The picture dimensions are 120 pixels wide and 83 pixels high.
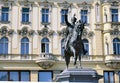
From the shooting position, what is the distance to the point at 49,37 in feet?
164

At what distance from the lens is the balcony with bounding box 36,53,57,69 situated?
158 feet

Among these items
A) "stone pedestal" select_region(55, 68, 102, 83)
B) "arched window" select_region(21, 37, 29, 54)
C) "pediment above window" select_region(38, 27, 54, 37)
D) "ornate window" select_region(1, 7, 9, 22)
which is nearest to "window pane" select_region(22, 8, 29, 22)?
"ornate window" select_region(1, 7, 9, 22)

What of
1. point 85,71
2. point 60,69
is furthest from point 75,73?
point 60,69

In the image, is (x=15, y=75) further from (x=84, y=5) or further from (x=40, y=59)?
(x=84, y=5)

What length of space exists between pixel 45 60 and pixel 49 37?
3317 millimetres

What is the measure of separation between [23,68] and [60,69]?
4.32 metres

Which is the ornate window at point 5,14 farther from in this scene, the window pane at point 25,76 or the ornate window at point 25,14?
the window pane at point 25,76

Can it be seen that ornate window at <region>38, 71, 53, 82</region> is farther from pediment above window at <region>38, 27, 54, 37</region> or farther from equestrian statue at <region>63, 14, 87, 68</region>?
equestrian statue at <region>63, 14, 87, 68</region>

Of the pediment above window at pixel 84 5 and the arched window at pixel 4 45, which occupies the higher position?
the pediment above window at pixel 84 5

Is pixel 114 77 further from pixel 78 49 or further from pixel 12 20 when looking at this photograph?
pixel 78 49

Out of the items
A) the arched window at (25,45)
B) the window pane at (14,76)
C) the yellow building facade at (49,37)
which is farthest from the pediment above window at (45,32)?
the window pane at (14,76)

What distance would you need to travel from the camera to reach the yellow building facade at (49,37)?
48.7m

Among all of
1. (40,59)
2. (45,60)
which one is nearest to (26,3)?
(40,59)

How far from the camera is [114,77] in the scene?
4947cm
